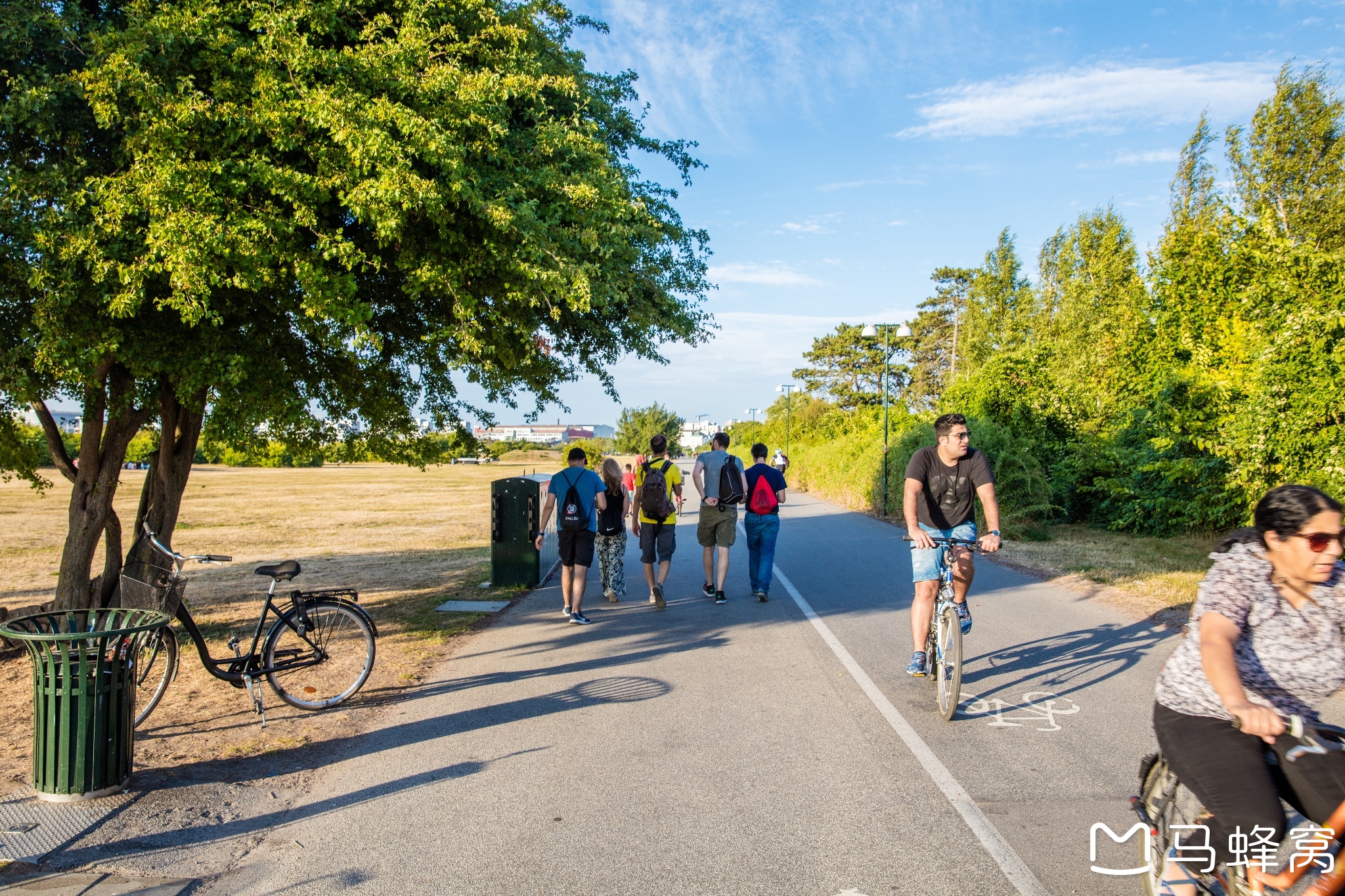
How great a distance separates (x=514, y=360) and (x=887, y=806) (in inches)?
200

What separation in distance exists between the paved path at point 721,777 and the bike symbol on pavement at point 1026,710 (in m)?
0.02

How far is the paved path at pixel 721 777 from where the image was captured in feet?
11.3

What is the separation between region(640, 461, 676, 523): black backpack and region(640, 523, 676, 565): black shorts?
10cm

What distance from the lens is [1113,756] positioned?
4730 millimetres

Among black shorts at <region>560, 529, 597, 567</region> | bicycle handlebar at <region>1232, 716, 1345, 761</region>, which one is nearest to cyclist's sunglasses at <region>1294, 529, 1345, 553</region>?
bicycle handlebar at <region>1232, 716, 1345, 761</region>

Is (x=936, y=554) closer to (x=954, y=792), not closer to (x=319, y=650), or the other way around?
(x=954, y=792)

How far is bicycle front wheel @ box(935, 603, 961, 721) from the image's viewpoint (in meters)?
5.32

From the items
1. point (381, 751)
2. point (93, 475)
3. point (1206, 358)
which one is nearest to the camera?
point (381, 751)

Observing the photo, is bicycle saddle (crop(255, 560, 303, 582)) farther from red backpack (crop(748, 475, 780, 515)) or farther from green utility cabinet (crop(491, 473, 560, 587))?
red backpack (crop(748, 475, 780, 515))

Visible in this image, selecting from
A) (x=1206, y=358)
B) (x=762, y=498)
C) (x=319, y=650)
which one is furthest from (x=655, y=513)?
(x=1206, y=358)

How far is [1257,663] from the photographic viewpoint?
9.11ft

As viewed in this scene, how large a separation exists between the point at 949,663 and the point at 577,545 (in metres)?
4.23

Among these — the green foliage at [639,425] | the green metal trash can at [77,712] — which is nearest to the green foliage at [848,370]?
the green foliage at [639,425]

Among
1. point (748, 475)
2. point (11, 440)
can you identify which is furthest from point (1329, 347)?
point (11, 440)
